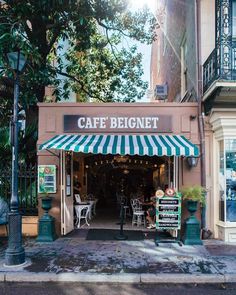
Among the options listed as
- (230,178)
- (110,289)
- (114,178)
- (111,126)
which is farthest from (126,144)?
(114,178)

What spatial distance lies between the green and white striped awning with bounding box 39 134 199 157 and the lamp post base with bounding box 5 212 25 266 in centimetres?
228

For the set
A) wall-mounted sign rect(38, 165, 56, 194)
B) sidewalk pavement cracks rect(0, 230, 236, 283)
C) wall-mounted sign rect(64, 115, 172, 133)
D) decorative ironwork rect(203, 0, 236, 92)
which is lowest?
sidewalk pavement cracks rect(0, 230, 236, 283)

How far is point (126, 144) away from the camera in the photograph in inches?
370

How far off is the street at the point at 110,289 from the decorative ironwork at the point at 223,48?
17.0ft

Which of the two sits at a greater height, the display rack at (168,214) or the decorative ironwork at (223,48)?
the decorative ironwork at (223,48)

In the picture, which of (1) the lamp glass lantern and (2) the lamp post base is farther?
(1) the lamp glass lantern

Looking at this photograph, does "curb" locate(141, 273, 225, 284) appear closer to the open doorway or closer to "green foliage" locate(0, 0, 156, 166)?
"green foliage" locate(0, 0, 156, 166)

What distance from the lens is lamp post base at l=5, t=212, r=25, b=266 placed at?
7297mm

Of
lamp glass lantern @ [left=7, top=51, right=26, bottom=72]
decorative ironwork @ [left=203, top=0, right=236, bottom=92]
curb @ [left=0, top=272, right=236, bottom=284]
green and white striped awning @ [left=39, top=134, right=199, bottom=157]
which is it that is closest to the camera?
curb @ [left=0, top=272, right=236, bottom=284]

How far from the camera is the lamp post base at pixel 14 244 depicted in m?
7.30

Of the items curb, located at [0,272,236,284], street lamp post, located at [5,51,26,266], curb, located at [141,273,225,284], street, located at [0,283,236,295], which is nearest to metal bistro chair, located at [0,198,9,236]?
street lamp post, located at [5,51,26,266]

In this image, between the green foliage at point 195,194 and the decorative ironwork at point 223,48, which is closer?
the decorative ironwork at point 223,48

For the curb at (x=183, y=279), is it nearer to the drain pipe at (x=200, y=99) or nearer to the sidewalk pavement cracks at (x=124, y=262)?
the sidewalk pavement cracks at (x=124, y=262)

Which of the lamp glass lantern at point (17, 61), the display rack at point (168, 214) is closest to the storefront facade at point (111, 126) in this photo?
the display rack at point (168, 214)
